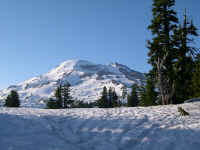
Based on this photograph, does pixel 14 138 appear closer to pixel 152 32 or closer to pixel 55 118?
pixel 55 118

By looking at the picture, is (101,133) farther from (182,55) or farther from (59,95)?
(59,95)

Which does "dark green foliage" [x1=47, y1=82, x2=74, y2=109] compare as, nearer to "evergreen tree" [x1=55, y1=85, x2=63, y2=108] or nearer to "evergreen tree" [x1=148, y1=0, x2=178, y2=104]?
"evergreen tree" [x1=55, y1=85, x2=63, y2=108]

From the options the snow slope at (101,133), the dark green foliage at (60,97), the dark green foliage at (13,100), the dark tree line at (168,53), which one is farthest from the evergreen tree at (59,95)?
the snow slope at (101,133)

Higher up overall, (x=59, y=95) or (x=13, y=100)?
(x=59, y=95)

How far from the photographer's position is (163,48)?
52.1ft

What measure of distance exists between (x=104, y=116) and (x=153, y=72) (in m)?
9.71

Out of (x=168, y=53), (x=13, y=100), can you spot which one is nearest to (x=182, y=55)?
(x=168, y=53)

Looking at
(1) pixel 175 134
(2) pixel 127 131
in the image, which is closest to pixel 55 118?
(2) pixel 127 131

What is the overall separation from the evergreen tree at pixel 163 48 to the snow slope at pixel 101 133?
7.42 meters

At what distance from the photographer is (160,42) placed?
1627cm

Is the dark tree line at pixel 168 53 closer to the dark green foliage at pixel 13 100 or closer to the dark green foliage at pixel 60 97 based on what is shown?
the dark green foliage at pixel 60 97

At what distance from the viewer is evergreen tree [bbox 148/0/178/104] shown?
1511 centimetres

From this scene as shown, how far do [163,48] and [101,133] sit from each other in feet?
39.7

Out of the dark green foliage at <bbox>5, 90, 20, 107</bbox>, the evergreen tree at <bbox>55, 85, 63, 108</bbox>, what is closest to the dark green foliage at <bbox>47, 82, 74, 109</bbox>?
the evergreen tree at <bbox>55, 85, 63, 108</bbox>
